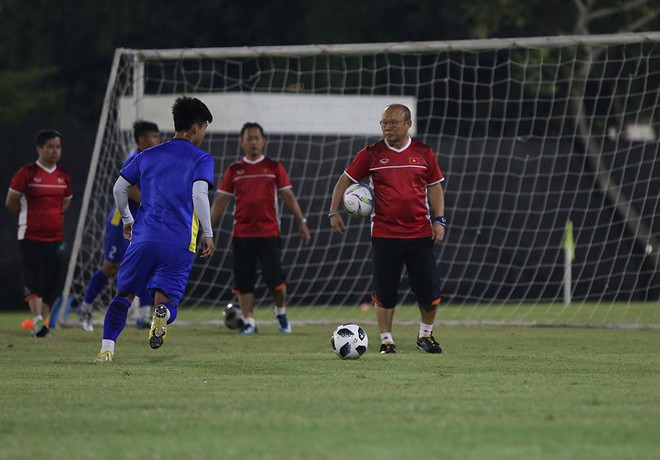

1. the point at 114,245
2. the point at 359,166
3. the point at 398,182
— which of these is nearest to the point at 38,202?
the point at 114,245

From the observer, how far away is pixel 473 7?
1142 inches

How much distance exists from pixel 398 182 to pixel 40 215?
15.0ft

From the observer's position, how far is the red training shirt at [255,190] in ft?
43.7

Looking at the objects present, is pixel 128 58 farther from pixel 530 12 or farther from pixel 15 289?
pixel 530 12

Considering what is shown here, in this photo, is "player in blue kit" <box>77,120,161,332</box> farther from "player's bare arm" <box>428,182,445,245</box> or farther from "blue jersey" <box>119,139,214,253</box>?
"player's bare arm" <box>428,182,445,245</box>

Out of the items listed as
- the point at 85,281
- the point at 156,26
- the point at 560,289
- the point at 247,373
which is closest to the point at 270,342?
the point at 247,373

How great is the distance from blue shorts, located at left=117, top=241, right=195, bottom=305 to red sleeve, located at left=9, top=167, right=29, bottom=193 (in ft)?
13.3

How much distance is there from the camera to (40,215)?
43.3ft

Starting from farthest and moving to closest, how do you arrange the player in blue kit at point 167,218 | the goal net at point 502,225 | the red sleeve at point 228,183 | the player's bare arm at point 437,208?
the goal net at point 502,225 → the red sleeve at point 228,183 → the player's bare arm at point 437,208 → the player in blue kit at point 167,218

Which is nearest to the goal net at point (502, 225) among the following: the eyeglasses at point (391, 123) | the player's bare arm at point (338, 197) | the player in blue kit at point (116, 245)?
the player in blue kit at point (116, 245)

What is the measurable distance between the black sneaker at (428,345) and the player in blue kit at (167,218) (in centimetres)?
213

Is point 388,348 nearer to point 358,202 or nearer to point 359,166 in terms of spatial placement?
point 358,202

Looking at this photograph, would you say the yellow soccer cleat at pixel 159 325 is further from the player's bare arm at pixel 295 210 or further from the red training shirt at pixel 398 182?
the player's bare arm at pixel 295 210

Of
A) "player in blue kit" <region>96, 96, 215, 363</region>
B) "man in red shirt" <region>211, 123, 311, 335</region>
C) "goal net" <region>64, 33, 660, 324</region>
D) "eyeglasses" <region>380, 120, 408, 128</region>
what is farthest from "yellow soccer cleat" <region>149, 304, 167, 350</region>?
"goal net" <region>64, 33, 660, 324</region>
